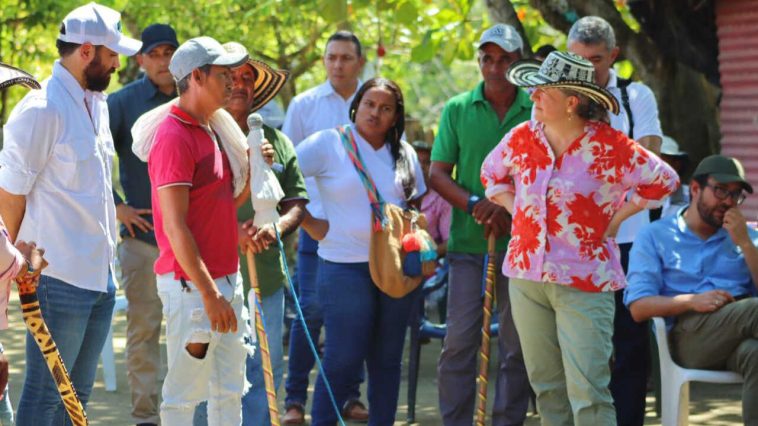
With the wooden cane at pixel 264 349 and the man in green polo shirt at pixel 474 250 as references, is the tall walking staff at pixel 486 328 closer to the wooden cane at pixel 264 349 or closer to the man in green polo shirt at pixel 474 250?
the man in green polo shirt at pixel 474 250

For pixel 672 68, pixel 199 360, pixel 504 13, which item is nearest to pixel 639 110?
pixel 504 13

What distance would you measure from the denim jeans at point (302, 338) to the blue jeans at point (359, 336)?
113cm

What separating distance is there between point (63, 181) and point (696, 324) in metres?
3.45

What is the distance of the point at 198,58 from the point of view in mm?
5496

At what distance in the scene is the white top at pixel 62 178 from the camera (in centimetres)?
545

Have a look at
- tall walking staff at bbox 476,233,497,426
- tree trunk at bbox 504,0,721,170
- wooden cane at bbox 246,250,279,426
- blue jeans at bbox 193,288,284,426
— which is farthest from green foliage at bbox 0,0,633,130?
wooden cane at bbox 246,250,279,426

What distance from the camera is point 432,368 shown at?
10.1 meters

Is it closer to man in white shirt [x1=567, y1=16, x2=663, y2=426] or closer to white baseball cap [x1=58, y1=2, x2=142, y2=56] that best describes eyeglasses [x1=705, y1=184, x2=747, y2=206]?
man in white shirt [x1=567, y1=16, x2=663, y2=426]

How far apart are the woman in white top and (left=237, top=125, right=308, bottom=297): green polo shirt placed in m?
0.27

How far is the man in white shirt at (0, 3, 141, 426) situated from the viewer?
216 inches

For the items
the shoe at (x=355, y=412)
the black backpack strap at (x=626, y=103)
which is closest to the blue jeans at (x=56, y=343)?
the shoe at (x=355, y=412)

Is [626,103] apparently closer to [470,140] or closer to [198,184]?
[470,140]

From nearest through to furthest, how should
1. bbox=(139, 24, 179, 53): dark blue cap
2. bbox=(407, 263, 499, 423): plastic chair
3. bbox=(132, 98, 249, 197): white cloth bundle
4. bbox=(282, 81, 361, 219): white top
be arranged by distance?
bbox=(132, 98, 249, 197): white cloth bundle < bbox=(139, 24, 179, 53): dark blue cap < bbox=(407, 263, 499, 423): plastic chair < bbox=(282, 81, 361, 219): white top

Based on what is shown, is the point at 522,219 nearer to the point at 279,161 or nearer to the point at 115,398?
the point at 279,161
